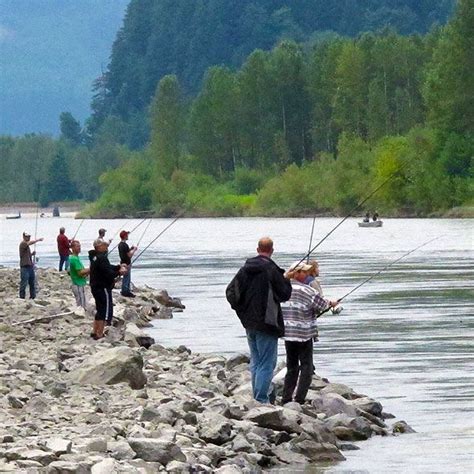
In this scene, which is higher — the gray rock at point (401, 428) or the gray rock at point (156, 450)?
the gray rock at point (156, 450)

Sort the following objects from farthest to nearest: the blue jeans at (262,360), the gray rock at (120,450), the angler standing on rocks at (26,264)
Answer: the angler standing on rocks at (26,264) < the blue jeans at (262,360) < the gray rock at (120,450)

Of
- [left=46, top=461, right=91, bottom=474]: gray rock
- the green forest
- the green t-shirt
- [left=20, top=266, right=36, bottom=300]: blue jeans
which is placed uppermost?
the green forest

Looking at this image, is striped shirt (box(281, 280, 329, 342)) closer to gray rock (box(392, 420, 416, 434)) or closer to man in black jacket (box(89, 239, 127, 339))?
gray rock (box(392, 420, 416, 434))

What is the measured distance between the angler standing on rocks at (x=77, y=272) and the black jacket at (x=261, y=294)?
30.4ft

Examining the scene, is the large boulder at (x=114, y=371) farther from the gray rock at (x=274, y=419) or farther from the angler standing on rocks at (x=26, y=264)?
the angler standing on rocks at (x=26, y=264)

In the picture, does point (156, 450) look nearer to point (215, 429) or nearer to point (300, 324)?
point (215, 429)

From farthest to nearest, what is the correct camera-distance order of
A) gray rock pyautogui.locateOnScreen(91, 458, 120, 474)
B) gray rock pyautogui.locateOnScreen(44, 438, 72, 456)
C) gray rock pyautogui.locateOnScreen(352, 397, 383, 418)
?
1. gray rock pyautogui.locateOnScreen(352, 397, 383, 418)
2. gray rock pyautogui.locateOnScreen(44, 438, 72, 456)
3. gray rock pyautogui.locateOnScreen(91, 458, 120, 474)

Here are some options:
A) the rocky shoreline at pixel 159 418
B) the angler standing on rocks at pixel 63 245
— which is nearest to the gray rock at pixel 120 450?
the rocky shoreline at pixel 159 418

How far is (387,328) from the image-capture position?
27.2 metres

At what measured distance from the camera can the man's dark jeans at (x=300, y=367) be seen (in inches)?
643

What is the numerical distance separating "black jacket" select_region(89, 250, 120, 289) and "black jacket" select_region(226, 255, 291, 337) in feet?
23.7

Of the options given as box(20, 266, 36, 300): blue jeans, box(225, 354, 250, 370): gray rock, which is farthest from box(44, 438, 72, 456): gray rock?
box(20, 266, 36, 300): blue jeans

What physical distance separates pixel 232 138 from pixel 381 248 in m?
81.4

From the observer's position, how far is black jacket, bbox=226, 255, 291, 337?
15.5 metres
